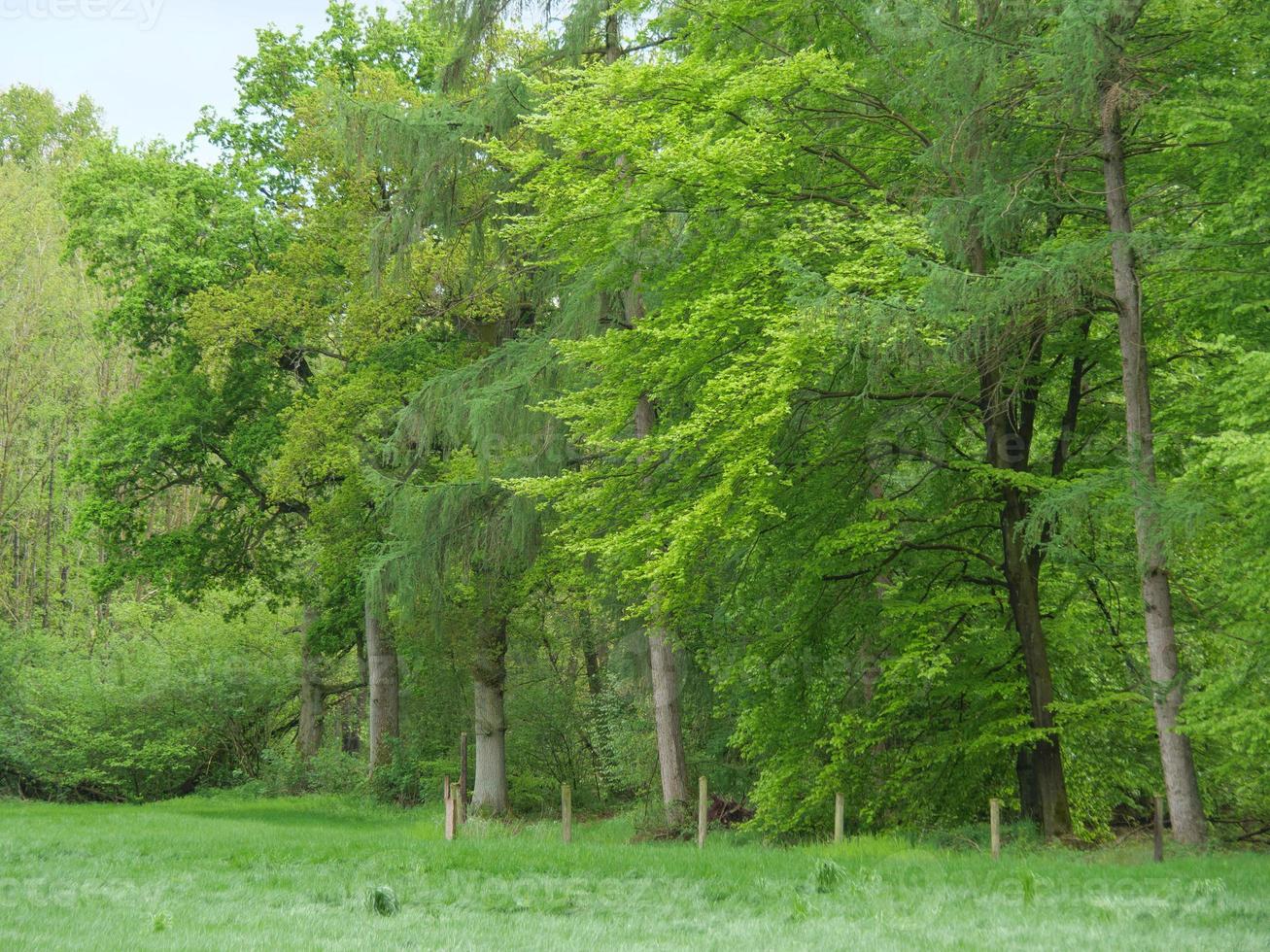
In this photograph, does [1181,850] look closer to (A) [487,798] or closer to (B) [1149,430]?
(B) [1149,430]

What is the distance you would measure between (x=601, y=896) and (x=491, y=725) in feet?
48.7

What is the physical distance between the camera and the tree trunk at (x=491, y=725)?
85.0 ft

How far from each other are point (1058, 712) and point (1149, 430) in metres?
3.79

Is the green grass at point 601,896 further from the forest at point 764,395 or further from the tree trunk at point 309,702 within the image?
the tree trunk at point 309,702

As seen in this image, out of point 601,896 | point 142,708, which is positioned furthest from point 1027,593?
point 142,708

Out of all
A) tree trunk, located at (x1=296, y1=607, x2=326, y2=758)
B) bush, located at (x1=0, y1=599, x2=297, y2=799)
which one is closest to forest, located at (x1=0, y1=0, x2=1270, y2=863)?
bush, located at (x1=0, y1=599, x2=297, y2=799)

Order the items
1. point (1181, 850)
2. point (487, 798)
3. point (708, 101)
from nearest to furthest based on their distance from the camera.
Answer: point (1181, 850) < point (708, 101) < point (487, 798)

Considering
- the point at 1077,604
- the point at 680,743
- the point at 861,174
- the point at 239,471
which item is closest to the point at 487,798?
the point at 680,743

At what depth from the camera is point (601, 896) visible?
11.7m

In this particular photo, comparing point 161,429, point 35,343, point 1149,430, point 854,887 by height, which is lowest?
point 854,887

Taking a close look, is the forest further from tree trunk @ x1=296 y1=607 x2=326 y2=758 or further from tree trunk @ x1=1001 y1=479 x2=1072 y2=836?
tree trunk @ x1=296 y1=607 x2=326 y2=758

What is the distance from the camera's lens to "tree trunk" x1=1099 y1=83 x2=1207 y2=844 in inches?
543

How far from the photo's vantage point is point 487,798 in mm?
26188

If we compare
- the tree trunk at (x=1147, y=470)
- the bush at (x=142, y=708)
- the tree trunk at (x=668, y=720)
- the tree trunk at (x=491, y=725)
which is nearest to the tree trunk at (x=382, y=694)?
the tree trunk at (x=491, y=725)
